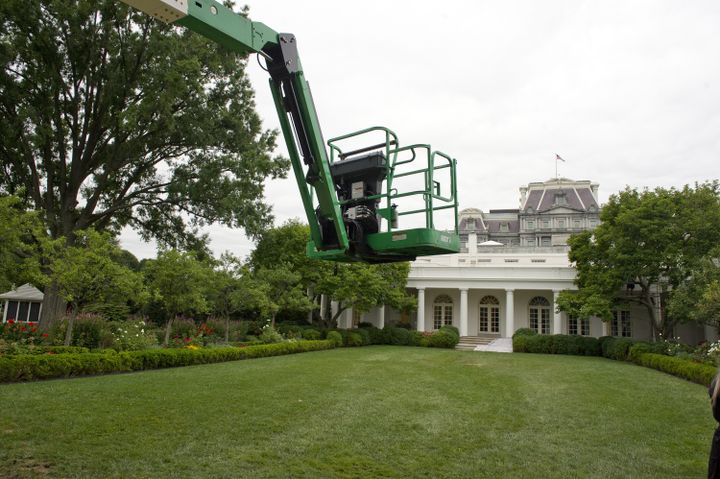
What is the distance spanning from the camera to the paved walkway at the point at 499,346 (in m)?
27.3

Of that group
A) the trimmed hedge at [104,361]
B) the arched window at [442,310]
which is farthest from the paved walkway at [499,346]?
the trimmed hedge at [104,361]

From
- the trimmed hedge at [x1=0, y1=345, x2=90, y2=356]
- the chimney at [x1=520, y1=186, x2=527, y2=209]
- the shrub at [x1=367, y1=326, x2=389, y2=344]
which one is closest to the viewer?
the trimmed hedge at [x1=0, y1=345, x2=90, y2=356]

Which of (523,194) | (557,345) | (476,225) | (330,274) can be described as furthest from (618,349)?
(523,194)

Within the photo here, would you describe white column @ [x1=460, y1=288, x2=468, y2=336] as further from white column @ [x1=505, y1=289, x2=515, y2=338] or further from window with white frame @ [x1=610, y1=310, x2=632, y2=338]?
window with white frame @ [x1=610, y1=310, x2=632, y2=338]

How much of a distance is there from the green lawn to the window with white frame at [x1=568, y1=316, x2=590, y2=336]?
18319 mm

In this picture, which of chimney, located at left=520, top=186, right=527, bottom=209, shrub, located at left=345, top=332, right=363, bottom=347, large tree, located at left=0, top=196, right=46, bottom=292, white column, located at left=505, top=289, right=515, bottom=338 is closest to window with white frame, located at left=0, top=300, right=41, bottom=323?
large tree, located at left=0, top=196, right=46, bottom=292

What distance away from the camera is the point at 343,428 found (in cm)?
808

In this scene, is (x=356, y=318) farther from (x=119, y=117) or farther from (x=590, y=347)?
(x=119, y=117)

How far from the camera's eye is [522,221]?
69875 millimetres

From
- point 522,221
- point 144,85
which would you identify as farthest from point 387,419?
point 522,221

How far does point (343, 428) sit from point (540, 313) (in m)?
28.0

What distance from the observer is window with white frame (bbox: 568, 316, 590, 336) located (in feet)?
105

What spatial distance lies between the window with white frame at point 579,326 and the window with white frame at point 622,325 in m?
1.36

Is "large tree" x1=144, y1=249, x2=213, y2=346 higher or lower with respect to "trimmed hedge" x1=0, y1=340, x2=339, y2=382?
higher
